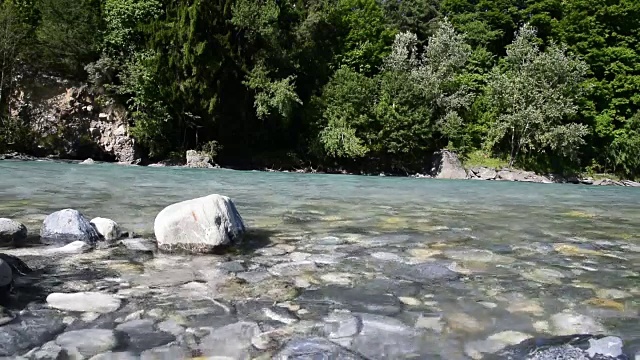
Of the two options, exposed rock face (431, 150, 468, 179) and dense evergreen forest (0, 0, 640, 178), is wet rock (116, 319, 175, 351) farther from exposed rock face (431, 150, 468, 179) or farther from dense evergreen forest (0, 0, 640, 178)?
exposed rock face (431, 150, 468, 179)

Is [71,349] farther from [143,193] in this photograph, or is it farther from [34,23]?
[34,23]

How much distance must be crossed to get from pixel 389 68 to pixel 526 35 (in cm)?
1049

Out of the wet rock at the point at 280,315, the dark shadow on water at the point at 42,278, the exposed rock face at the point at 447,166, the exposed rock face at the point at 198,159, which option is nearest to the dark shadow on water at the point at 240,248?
the dark shadow on water at the point at 42,278

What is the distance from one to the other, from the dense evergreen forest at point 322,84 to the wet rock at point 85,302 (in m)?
27.0

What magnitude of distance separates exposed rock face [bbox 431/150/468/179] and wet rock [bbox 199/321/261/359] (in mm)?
27700

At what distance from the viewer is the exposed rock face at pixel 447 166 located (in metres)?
28.7

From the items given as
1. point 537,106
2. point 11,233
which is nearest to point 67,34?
point 11,233

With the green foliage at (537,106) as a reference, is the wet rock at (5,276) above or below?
below

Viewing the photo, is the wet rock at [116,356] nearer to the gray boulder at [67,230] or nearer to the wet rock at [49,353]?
the wet rock at [49,353]

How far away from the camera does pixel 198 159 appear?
2855 cm

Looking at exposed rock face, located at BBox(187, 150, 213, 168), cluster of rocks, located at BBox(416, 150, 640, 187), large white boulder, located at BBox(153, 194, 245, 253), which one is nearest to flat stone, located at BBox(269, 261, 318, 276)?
large white boulder, located at BBox(153, 194, 245, 253)

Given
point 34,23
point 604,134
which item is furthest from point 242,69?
point 604,134

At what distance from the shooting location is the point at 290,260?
3.84m

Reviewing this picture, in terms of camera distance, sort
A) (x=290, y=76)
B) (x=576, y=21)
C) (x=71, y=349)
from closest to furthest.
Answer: (x=71, y=349), (x=290, y=76), (x=576, y=21)
